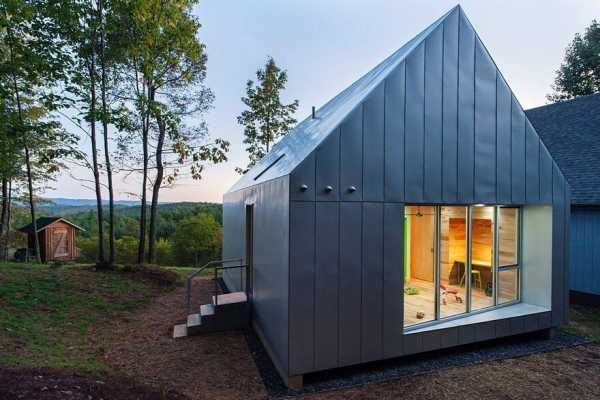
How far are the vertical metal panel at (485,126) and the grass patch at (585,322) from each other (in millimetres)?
3324

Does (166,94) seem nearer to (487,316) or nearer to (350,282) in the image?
(350,282)

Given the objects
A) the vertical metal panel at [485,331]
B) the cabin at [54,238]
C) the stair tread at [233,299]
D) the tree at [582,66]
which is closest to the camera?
the vertical metal panel at [485,331]

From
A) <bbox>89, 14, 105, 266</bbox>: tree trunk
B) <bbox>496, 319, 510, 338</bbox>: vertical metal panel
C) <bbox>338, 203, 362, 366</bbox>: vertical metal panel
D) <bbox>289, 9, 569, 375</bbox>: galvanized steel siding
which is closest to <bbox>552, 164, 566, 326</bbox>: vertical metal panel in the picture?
<bbox>289, 9, 569, 375</bbox>: galvanized steel siding

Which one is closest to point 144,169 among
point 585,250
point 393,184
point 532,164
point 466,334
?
point 393,184

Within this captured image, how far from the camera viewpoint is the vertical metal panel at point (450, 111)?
15.3ft

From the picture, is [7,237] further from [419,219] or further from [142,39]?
[419,219]

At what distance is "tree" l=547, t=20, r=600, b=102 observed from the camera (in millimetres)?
19797

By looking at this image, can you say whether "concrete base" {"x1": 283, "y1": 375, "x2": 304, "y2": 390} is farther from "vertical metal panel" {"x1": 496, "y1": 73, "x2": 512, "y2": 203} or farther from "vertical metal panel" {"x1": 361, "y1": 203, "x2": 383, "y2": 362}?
"vertical metal panel" {"x1": 496, "y1": 73, "x2": 512, "y2": 203}

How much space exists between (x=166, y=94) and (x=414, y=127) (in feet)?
37.4

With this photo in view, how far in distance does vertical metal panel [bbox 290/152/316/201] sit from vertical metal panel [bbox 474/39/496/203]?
282 cm

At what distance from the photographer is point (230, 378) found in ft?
13.7

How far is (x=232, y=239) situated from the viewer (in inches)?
350

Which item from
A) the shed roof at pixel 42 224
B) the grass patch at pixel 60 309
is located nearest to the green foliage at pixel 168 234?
the shed roof at pixel 42 224

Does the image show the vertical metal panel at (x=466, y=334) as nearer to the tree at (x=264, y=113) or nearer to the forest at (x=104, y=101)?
the forest at (x=104, y=101)
